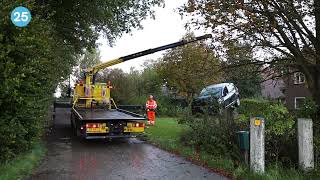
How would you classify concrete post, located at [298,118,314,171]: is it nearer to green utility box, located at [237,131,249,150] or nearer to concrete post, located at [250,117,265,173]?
concrete post, located at [250,117,265,173]

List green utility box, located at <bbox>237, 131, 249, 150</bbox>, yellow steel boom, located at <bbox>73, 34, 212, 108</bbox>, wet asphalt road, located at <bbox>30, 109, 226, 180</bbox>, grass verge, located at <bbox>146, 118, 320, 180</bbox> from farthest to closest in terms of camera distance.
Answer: yellow steel boom, located at <bbox>73, 34, 212, 108</bbox>
green utility box, located at <bbox>237, 131, 249, 150</bbox>
wet asphalt road, located at <bbox>30, 109, 226, 180</bbox>
grass verge, located at <bbox>146, 118, 320, 180</bbox>

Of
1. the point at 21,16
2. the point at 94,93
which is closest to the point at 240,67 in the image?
the point at 21,16

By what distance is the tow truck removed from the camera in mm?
14891

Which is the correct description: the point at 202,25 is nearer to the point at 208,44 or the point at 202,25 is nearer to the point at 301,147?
the point at 208,44

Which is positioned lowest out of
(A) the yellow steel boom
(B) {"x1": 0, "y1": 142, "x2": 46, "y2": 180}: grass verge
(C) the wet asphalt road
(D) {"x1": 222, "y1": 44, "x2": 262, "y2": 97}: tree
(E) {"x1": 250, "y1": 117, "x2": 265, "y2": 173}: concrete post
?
(C) the wet asphalt road

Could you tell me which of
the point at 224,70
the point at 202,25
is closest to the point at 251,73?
the point at 224,70

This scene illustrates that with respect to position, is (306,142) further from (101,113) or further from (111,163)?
(101,113)

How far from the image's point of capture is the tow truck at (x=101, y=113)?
48.9 ft

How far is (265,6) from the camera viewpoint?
11.6 m

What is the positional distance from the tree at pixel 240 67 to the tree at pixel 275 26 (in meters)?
0.35

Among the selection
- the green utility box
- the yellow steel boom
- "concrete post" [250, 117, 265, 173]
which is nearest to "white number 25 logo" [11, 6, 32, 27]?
"concrete post" [250, 117, 265, 173]

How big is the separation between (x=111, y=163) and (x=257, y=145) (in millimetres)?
3702

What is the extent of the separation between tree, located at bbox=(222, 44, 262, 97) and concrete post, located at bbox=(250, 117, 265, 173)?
141 inches

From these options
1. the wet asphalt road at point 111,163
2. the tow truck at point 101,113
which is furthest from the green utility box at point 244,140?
the tow truck at point 101,113
